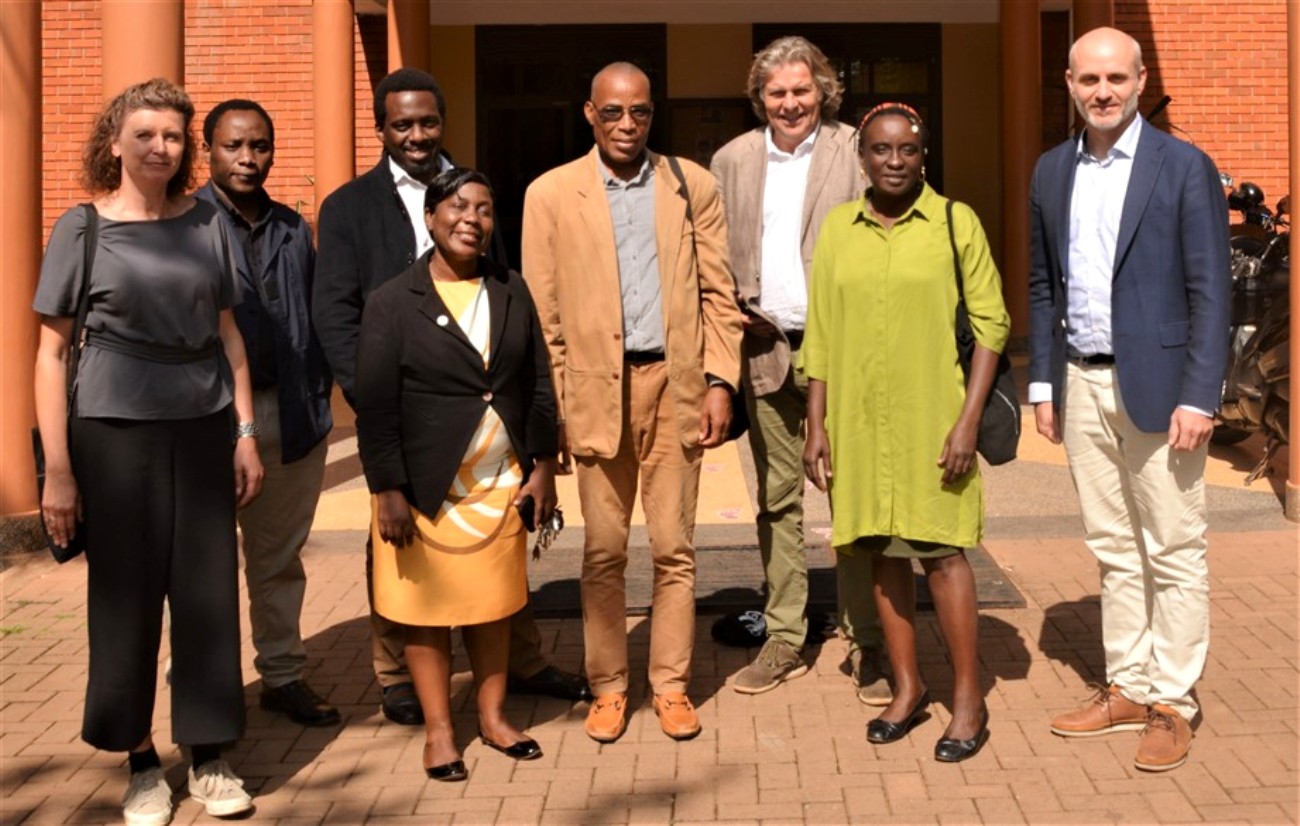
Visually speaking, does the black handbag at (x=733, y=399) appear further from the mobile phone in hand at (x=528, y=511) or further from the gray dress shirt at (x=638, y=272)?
the mobile phone in hand at (x=528, y=511)

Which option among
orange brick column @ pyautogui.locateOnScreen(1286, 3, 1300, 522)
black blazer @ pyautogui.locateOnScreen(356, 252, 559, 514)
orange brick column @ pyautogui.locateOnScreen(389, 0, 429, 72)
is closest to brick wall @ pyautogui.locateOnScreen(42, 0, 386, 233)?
orange brick column @ pyautogui.locateOnScreen(389, 0, 429, 72)

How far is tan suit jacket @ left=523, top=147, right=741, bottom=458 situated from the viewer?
495cm

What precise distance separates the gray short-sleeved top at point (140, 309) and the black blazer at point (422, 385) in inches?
18.2

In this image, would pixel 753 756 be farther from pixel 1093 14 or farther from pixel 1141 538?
pixel 1093 14

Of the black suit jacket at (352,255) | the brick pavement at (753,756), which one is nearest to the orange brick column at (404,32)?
the brick pavement at (753,756)

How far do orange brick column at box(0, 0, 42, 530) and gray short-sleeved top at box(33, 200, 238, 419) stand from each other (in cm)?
316

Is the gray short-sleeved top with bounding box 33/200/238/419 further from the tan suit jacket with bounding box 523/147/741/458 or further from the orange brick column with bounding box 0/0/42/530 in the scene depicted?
the orange brick column with bounding box 0/0/42/530

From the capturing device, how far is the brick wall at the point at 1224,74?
13727mm

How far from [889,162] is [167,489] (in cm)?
229

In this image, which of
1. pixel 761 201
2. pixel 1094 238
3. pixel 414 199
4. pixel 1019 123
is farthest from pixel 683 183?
pixel 1019 123

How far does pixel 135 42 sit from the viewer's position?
7.17 m

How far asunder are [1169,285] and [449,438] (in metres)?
2.14

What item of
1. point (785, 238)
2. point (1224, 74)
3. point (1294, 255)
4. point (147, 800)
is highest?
point (1224, 74)

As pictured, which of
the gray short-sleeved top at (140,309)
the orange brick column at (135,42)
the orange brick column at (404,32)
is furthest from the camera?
the orange brick column at (404,32)
